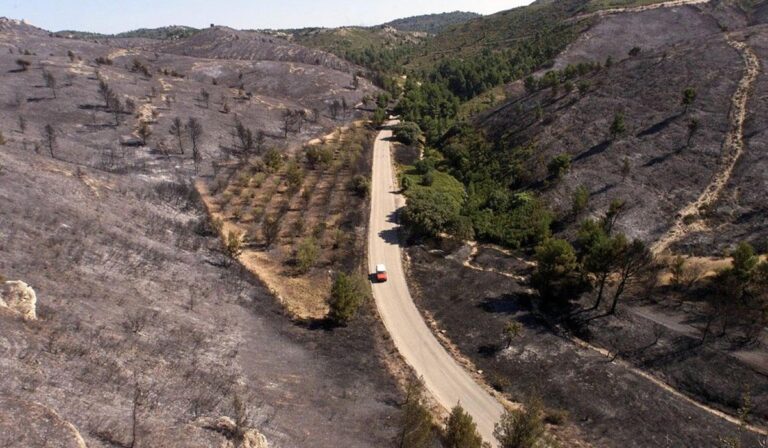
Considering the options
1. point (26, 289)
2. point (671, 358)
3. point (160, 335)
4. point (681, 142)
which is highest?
point (681, 142)

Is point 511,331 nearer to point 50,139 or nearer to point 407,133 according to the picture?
point 50,139

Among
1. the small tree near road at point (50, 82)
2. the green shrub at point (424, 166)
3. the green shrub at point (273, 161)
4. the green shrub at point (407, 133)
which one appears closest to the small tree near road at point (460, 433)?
the green shrub at point (424, 166)

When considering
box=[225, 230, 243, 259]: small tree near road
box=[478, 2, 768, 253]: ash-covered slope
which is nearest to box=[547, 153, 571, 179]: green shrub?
box=[478, 2, 768, 253]: ash-covered slope

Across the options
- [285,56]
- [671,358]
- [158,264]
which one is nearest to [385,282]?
[158,264]

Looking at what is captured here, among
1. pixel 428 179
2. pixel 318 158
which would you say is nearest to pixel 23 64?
pixel 318 158

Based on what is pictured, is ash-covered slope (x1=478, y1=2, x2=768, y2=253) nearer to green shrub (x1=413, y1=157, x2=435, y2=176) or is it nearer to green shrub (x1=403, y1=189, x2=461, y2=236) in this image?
green shrub (x1=403, y1=189, x2=461, y2=236)

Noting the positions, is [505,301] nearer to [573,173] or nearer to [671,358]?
[671,358]

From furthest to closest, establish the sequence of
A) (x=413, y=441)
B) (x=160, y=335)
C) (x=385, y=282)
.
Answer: (x=385, y=282), (x=160, y=335), (x=413, y=441)

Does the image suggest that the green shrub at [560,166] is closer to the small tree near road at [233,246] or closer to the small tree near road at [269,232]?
the small tree near road at [269,232]
